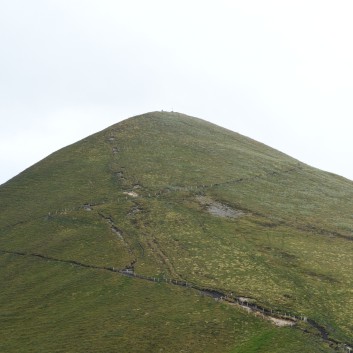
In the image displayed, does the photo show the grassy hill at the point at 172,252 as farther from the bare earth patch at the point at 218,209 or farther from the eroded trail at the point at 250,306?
the bare earth patch at the point at 218,209

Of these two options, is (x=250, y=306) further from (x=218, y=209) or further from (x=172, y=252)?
(x=218, y=209)

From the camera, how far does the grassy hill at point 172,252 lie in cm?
5088

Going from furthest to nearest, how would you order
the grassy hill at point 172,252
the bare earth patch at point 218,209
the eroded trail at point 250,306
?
1. the bare earth patch at point 218,209
2. the grassy hill at point 172,252
3. the eroded trail at point 250,306

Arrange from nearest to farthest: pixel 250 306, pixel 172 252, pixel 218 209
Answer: pixel 250 306
pixel 172 252
pixel 218 209

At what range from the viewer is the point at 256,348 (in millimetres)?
46250

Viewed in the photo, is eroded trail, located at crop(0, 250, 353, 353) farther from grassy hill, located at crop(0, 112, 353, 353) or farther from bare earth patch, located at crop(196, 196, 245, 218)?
bare earth patch, located at crop(196, 196, 245, 218)

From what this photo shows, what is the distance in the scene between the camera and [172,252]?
70.3m

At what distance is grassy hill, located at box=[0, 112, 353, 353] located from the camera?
5088 centimetres

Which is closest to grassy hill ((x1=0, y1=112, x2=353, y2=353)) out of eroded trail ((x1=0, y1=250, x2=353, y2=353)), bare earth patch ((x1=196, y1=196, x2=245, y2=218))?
eroded trail ((x1=0, y1=250, x2=353, y2=353))

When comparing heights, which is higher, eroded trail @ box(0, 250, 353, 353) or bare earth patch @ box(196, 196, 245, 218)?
bare earth patch @ box(196, 196, 245, 218)

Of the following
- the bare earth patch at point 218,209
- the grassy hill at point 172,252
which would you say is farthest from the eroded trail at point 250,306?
the bare earth patch at point 218,209

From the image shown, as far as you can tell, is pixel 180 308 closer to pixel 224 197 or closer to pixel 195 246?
pixel 195 246

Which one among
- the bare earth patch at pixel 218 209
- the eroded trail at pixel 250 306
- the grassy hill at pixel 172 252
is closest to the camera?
the eroded trail at pixel 250 306

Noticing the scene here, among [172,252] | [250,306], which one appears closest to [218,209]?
[172,252]
